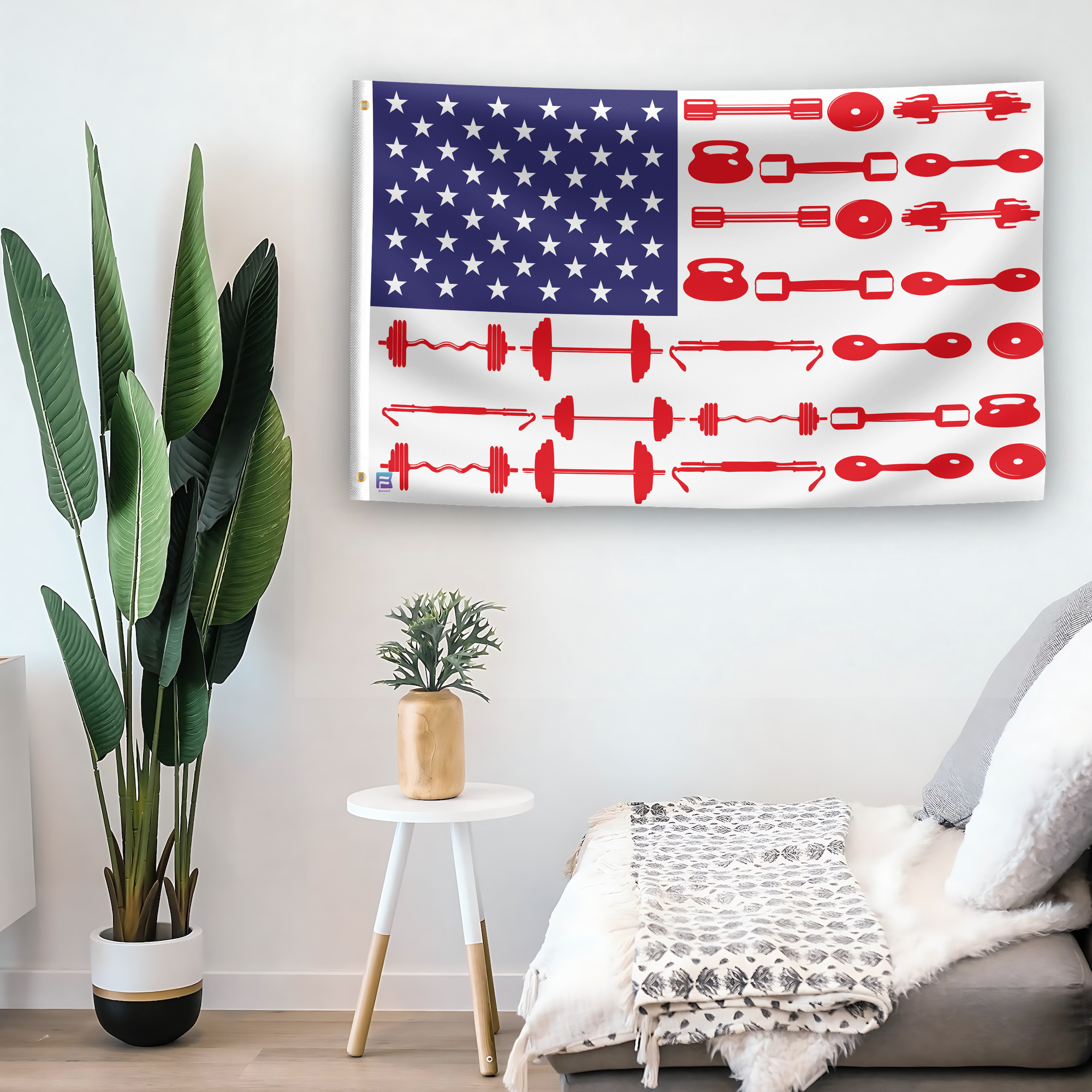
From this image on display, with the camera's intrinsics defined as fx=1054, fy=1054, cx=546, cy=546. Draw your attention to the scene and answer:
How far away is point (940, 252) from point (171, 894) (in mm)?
2033

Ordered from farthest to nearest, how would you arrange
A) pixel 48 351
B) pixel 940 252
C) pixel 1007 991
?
pixel 940 252, pixel 48 351, pixel 1007 991

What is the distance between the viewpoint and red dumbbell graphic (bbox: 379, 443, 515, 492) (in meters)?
2.24

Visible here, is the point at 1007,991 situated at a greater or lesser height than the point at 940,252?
lesser

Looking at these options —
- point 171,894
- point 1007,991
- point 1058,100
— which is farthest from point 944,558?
point 171,894

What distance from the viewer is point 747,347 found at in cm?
223

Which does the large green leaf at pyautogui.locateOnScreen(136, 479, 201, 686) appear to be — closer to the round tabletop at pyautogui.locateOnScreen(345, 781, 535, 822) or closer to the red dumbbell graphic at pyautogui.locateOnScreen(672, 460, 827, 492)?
the round tabletop at pyautogui.locateOnScreen(345, 781, 535, 822)

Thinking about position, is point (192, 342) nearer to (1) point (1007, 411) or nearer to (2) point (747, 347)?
(2) point (747, 347)

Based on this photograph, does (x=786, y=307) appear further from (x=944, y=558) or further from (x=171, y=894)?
(x=171, y=894)

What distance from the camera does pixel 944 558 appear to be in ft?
7.42

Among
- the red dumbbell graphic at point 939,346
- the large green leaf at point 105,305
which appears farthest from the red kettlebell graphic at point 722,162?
the large green leaf at point 105,305

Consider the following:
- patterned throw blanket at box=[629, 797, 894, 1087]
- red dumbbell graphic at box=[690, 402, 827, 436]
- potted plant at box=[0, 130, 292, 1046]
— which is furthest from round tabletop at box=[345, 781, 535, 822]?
red dumbbell graphic at box=[690, 402, 827, 436]

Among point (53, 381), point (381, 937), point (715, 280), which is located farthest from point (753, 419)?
point (53, 381)

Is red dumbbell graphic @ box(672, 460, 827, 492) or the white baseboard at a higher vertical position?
red dumbbell graphic @ box(672, 460, 827, 492)

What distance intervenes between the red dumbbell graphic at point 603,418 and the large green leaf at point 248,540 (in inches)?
22.2
